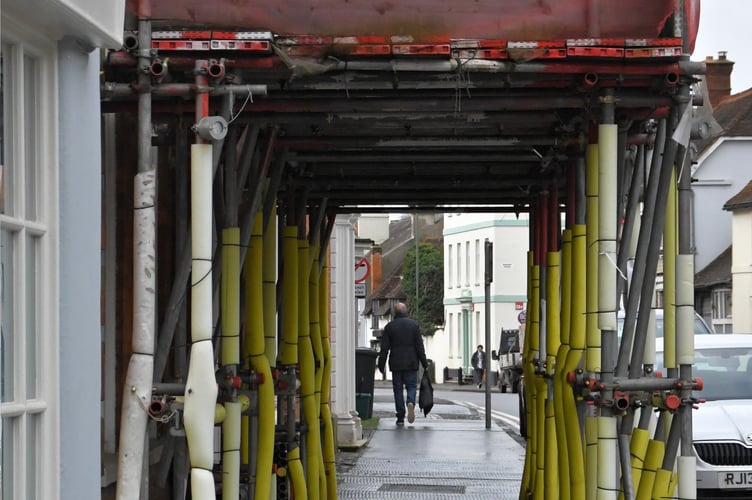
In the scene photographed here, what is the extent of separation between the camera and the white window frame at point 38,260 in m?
5.67

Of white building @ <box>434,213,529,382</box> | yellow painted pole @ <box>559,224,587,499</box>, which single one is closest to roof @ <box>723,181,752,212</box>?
white building @ <box>434,213,529,382</box>

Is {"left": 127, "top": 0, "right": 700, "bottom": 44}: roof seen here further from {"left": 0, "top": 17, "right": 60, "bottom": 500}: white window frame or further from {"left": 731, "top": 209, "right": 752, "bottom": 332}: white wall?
{"left": 731, "top": 209, "right": 752, "bottom": 332}: white wall

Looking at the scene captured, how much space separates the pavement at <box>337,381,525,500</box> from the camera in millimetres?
14742

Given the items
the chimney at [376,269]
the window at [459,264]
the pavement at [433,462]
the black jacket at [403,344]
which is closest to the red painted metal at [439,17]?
the pavement at [433,462]

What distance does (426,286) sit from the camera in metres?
79.1

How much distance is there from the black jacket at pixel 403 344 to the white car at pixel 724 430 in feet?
25.7

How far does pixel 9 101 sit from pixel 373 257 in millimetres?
83740

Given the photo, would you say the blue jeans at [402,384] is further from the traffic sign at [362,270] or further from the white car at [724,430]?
the white car at [724,430]

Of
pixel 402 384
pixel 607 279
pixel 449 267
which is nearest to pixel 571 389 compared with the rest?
pixel 607 279

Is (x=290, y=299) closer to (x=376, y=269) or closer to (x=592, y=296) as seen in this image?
(x=592, y=296)

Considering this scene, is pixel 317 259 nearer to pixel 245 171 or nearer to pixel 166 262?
pixel 166 262

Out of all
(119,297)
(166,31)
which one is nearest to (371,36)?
(166,31)

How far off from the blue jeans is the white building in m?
38.1

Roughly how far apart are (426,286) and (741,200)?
31.4 m
